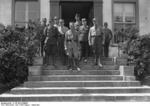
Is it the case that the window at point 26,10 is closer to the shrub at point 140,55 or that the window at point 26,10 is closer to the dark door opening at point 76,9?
the dark door opening at point 76,9

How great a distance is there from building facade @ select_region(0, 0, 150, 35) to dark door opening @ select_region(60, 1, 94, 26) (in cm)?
6

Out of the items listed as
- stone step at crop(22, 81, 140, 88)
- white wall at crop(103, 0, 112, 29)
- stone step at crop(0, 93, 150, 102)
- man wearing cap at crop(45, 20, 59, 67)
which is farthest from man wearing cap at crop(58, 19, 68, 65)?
white wall at crop(103, 0, 112, 29)

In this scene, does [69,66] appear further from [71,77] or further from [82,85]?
[82,85]

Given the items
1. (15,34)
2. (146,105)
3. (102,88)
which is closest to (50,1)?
(15,34)

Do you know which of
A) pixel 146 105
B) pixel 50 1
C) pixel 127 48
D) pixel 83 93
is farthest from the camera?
pixel 50 1

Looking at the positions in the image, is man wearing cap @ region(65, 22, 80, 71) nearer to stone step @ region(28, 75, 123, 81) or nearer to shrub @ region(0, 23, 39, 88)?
stone step @ region(28, 75, 123, 81)

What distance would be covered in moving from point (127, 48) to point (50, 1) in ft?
18.0

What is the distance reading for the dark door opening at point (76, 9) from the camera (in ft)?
49.6

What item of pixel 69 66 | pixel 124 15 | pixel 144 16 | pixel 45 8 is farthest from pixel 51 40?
pixel 144 16

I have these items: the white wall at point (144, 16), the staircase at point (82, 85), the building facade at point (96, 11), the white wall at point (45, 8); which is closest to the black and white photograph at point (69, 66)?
the staircase at point (82, 85)

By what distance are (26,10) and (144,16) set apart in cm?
710

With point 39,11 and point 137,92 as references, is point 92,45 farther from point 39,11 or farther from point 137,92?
point 39,11

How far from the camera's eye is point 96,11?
1457 centimetres

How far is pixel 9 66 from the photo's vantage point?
10.4m
